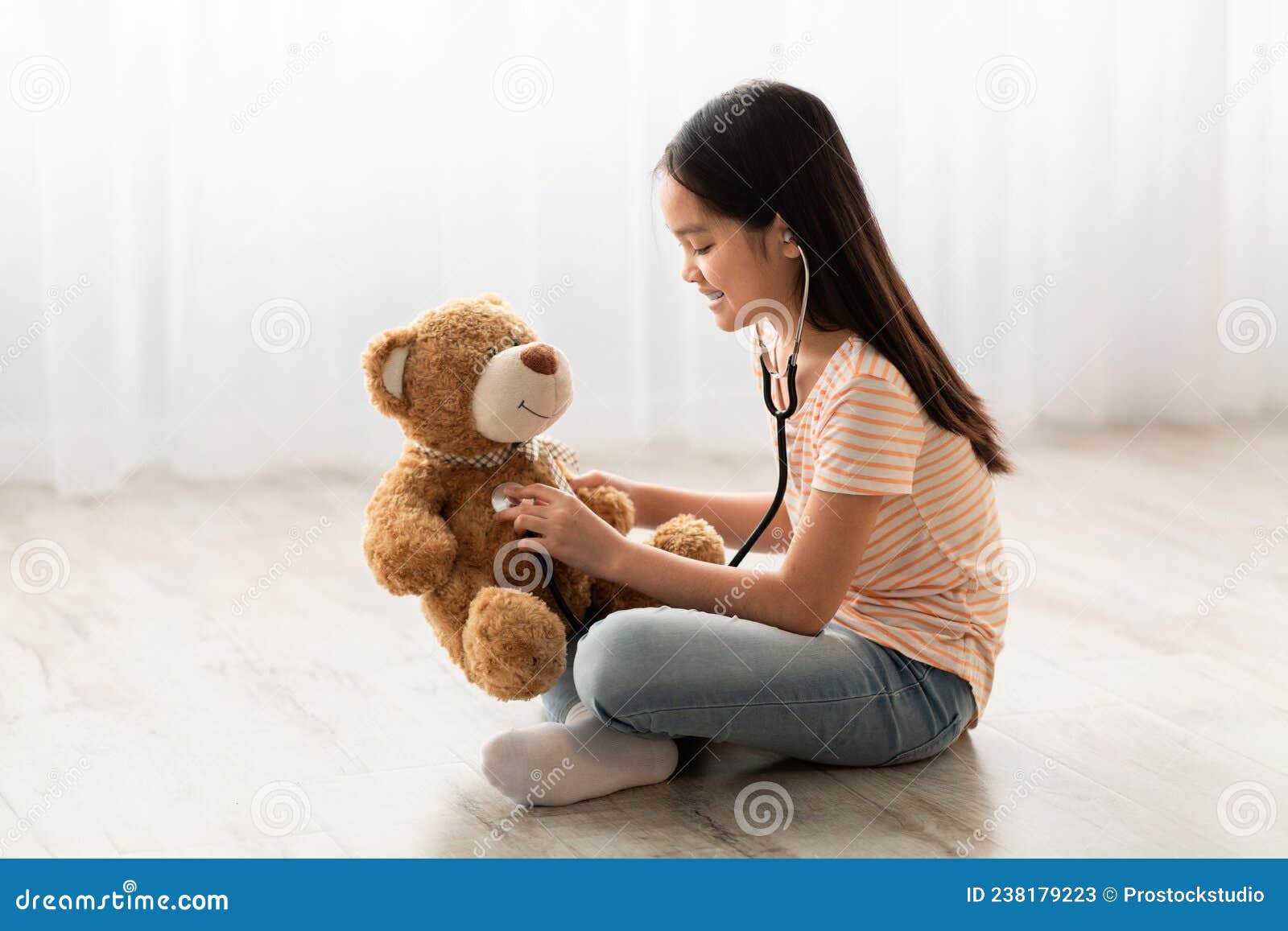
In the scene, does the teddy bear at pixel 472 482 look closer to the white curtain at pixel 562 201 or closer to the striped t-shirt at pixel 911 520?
the striped t-shirt at pixel 911 520

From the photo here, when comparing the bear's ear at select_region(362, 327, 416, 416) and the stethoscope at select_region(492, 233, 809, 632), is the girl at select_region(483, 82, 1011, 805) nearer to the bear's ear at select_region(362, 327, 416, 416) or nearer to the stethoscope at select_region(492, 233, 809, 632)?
the stethoscope at select_region(492, 233, 809, 632)

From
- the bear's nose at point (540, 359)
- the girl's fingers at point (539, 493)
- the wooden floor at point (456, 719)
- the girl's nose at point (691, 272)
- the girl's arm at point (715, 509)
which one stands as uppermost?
the girl's nose at point (691, 272)

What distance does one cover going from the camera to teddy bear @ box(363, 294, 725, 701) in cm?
130

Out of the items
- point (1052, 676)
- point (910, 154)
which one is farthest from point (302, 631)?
point (910, 154)

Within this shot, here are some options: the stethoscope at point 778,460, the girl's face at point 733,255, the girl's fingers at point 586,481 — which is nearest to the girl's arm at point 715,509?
the girl's fingers at point 586,481

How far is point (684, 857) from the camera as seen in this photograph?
126 cm

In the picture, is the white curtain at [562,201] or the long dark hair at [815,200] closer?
the long dark hair at [815,200]

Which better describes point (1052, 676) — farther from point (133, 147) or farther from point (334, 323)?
point (133, 147)

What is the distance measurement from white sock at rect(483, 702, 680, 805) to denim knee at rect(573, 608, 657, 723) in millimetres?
31

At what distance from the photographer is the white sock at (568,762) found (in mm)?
1358

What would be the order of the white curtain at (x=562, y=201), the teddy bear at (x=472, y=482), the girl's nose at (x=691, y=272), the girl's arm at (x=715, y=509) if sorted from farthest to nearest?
the white curtain at (x=562, y=201) < the girl's arm at (x=715, y=509) < the girl's nose at (x=691, y=272) < the teddy bear at (x=472, y=482)

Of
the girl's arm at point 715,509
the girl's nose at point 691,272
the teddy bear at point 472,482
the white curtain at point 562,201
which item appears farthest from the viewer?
the white curtain at point 562,201

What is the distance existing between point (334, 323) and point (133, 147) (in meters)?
0.47

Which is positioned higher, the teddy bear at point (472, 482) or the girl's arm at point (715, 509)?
the teddy bear at point (472, 482)
